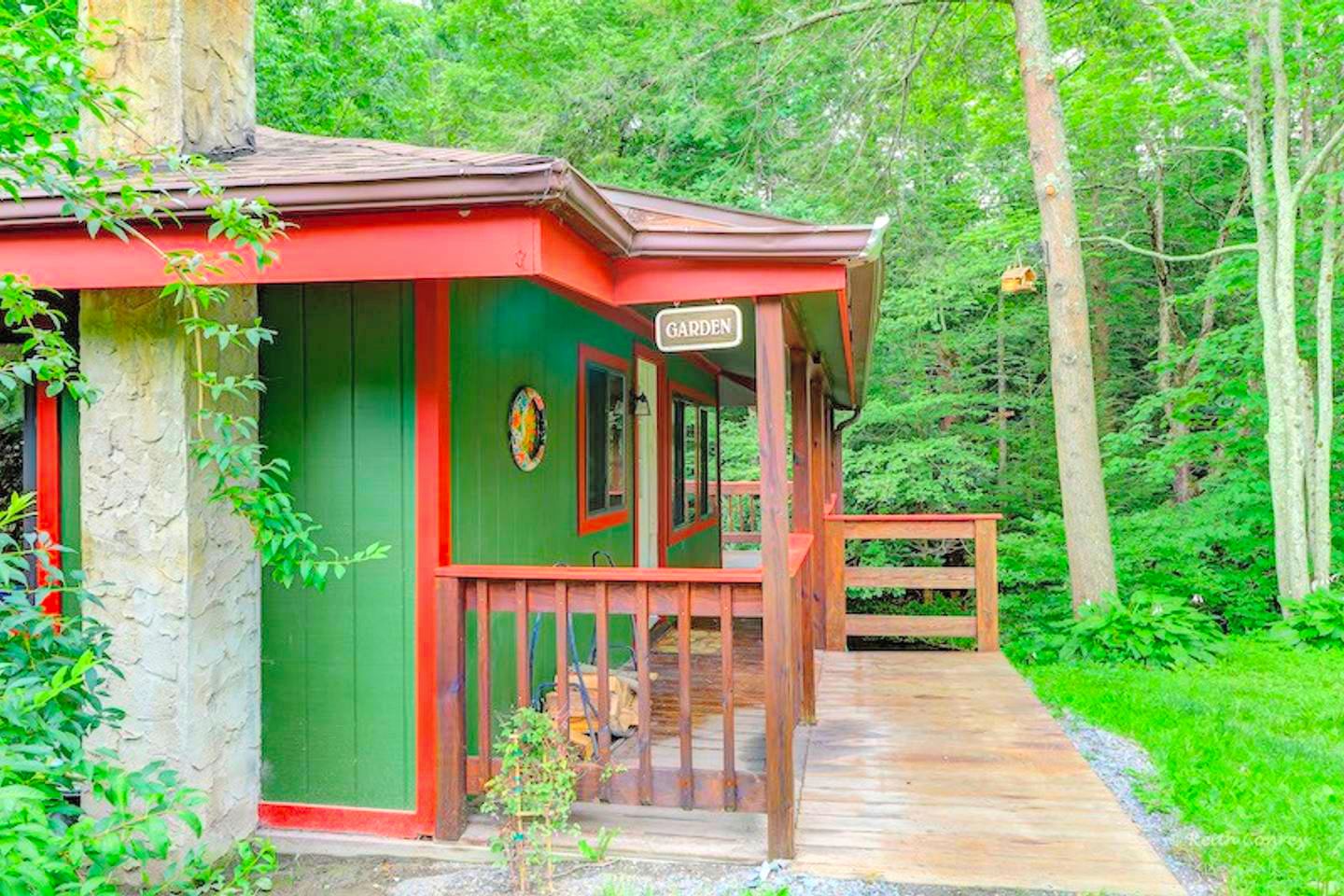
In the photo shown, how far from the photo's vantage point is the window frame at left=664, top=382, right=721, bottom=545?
729 centimetres

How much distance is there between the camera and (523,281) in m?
4.19

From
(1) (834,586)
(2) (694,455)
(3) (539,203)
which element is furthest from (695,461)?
(3) (539,203)

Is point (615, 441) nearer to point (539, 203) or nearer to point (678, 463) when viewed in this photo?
point (678, 463)

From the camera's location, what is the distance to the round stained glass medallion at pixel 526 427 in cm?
396

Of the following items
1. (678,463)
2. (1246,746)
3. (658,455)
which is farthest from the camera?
(678,463)

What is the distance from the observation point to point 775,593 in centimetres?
290

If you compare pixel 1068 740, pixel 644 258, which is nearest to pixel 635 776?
pixel 644 258

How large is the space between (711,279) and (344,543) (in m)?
1.66

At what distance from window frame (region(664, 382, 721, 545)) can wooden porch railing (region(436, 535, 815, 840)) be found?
3885 millimetres

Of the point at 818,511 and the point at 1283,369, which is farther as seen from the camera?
the point at 1283,369

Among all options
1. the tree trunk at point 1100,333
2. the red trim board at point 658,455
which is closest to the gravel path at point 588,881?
the red trim board at point 658,455

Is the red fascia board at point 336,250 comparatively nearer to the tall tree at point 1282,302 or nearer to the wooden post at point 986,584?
the wooden post at point 986,584

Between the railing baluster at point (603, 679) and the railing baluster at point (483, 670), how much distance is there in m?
0.40

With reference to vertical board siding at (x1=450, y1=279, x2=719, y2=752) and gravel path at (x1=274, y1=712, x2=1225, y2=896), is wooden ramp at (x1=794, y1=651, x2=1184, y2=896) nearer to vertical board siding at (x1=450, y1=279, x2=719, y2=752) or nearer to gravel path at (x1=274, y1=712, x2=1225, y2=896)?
gravel path at (x1=274, y1=712, x2=1225, y2=896)
